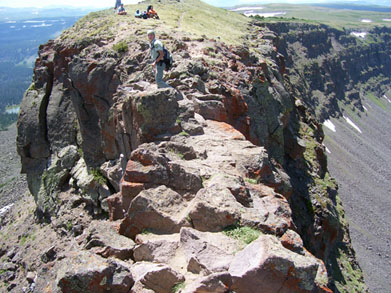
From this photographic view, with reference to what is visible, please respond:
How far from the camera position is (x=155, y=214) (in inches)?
460

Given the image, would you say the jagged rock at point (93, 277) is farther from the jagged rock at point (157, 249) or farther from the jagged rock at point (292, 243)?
the jagged rock at point (292, 243)

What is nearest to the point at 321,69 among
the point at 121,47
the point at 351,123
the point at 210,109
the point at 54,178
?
the point at 351,123

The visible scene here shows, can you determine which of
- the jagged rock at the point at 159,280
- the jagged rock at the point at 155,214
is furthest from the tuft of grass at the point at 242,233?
the jagged rock at the point at 159,280

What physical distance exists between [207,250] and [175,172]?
13.5 feet

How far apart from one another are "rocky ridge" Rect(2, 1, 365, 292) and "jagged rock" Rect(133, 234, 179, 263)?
0.04 metres

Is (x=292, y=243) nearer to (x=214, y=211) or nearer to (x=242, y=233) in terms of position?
(x=242, y=233)

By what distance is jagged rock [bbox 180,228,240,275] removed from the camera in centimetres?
910

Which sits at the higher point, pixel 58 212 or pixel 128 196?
pixel 128 196

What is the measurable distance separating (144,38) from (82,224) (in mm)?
16516

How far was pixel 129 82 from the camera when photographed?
23938 mm

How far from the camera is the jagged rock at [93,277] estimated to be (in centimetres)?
891

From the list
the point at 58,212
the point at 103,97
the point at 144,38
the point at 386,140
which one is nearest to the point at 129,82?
the point at 103,97

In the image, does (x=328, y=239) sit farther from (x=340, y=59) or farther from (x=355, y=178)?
(x=340, y=59)

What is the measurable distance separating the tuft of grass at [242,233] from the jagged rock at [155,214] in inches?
57.4
